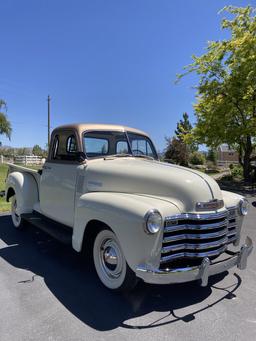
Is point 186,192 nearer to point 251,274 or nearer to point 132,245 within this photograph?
point 132,245

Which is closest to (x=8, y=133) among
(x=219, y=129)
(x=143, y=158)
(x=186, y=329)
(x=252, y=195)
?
(x=219, y=129)

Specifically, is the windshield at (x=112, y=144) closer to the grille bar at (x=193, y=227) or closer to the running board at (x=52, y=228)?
the running board at (x=52, y=228)

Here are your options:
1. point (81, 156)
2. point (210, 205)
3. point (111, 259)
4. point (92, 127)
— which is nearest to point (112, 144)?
point (92, 127)

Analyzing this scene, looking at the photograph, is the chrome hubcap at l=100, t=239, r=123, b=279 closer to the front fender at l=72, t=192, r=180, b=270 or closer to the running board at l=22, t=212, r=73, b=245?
the front fender at l=72, t=192, r=180, b=270

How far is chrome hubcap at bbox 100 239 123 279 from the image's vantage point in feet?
12.8

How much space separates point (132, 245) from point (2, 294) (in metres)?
1.77

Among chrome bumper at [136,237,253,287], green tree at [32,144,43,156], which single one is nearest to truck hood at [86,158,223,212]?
chrome bumper at [136,237,253,287]

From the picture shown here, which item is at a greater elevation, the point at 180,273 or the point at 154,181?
the point at 154,181

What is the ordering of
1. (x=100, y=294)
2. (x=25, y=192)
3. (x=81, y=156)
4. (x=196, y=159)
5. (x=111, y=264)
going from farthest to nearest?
(x=196, y=159) < (x=25, y=192) < (x=81, y=156) < (x=111, y=264) < (x=100, y=294)

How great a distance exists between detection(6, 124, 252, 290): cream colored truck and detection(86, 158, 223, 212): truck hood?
12 mm

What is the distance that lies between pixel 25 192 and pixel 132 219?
3.67 metres

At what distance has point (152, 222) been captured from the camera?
132 inches

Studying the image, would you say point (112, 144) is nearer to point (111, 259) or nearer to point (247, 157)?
point (111, 259)

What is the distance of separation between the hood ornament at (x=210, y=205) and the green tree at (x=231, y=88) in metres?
13.7
